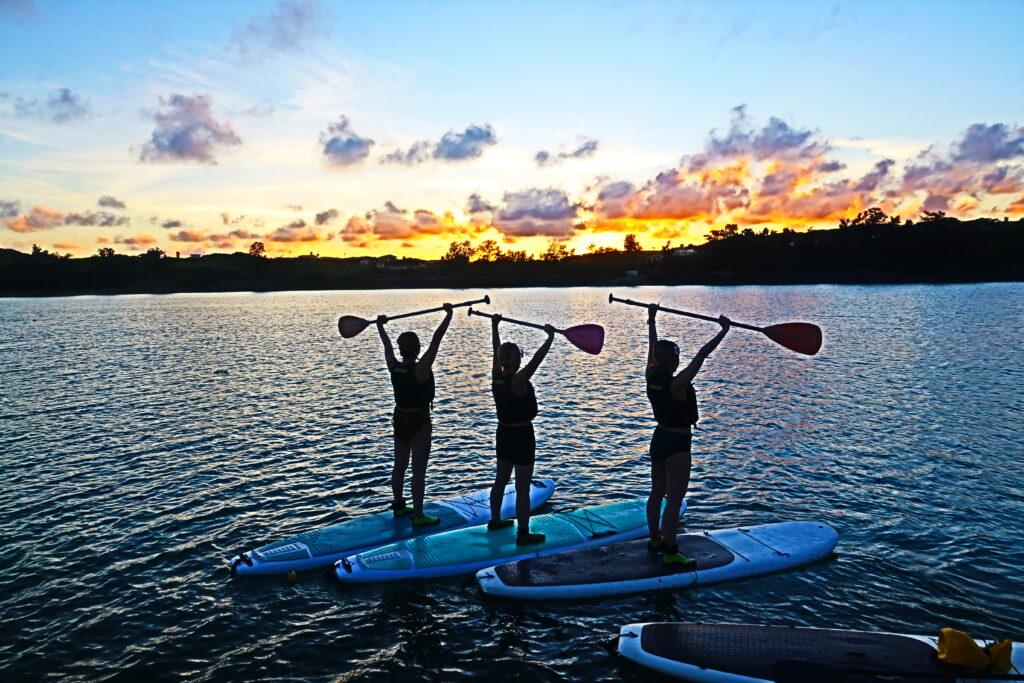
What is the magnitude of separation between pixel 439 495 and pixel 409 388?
181 inches

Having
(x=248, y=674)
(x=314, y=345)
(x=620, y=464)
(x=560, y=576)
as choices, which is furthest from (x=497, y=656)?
(x=314, y=345)

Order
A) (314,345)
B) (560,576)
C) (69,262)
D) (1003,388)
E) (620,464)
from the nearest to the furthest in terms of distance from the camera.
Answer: (560,576)
(620,464)
(1003,388)
(314,345)
(69,262)

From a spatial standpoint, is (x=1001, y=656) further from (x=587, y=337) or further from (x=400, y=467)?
(x=400, y=467)

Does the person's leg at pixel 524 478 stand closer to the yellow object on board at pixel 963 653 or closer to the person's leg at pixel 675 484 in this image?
the person's leg at pixel 675 484

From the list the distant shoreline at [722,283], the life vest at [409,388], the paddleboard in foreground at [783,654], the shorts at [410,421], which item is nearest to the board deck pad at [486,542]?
the shorts at [410,421]

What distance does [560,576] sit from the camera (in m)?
8.97

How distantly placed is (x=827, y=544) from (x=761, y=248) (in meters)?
165

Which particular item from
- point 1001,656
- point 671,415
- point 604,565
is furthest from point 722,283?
point 1001,656

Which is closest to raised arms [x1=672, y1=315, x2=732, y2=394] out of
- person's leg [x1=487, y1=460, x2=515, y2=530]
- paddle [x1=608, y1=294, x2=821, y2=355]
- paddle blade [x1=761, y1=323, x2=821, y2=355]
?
paddle [x1=608, y1=294, x2=821, y2=355]

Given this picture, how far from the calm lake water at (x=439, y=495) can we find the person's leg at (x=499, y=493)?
1.35 m

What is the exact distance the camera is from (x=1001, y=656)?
6.08m

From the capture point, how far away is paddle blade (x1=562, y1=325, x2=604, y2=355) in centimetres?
993

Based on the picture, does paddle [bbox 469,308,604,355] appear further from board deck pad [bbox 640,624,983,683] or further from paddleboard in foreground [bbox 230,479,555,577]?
board deck pad [bbox 640,624,983,683]

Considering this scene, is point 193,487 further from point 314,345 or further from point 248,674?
point 314,345
